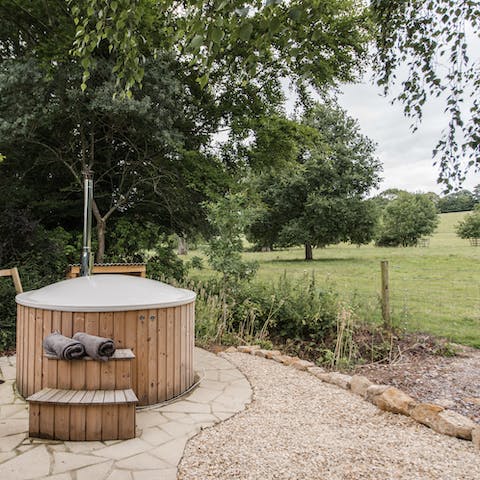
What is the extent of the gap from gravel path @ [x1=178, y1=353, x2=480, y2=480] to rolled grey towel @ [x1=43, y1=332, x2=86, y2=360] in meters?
0.91

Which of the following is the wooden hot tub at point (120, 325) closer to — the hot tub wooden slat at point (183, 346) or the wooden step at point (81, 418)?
Answer: the hot tub wooden slat at point (183, 346)

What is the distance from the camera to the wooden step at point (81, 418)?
2414mm

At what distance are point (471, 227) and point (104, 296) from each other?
33.7 meters

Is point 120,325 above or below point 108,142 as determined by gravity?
below

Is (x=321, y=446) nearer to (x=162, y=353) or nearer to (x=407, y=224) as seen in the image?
(x=162, y=353)

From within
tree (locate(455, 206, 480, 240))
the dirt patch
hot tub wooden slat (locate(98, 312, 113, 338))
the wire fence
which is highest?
tree (locate(455, 206, 480, 240))

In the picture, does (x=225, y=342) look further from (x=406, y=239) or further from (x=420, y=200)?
(x=420, y=200)

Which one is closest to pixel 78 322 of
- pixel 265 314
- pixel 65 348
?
pixel 65 348

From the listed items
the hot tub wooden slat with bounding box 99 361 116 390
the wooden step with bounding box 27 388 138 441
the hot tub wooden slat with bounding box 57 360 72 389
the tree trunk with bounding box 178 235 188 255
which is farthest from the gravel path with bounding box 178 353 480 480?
the tree trunk with bounding box 178 235 188 255

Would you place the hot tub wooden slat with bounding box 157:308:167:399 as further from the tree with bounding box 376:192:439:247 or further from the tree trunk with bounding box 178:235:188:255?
the tree with bounding box 376:192:439:247

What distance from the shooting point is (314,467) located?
7.02 ft

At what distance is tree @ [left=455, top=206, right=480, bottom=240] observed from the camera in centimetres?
3049

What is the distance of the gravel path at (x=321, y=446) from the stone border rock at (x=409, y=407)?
0.18 ft

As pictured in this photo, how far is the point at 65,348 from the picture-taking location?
2564 millimetres
